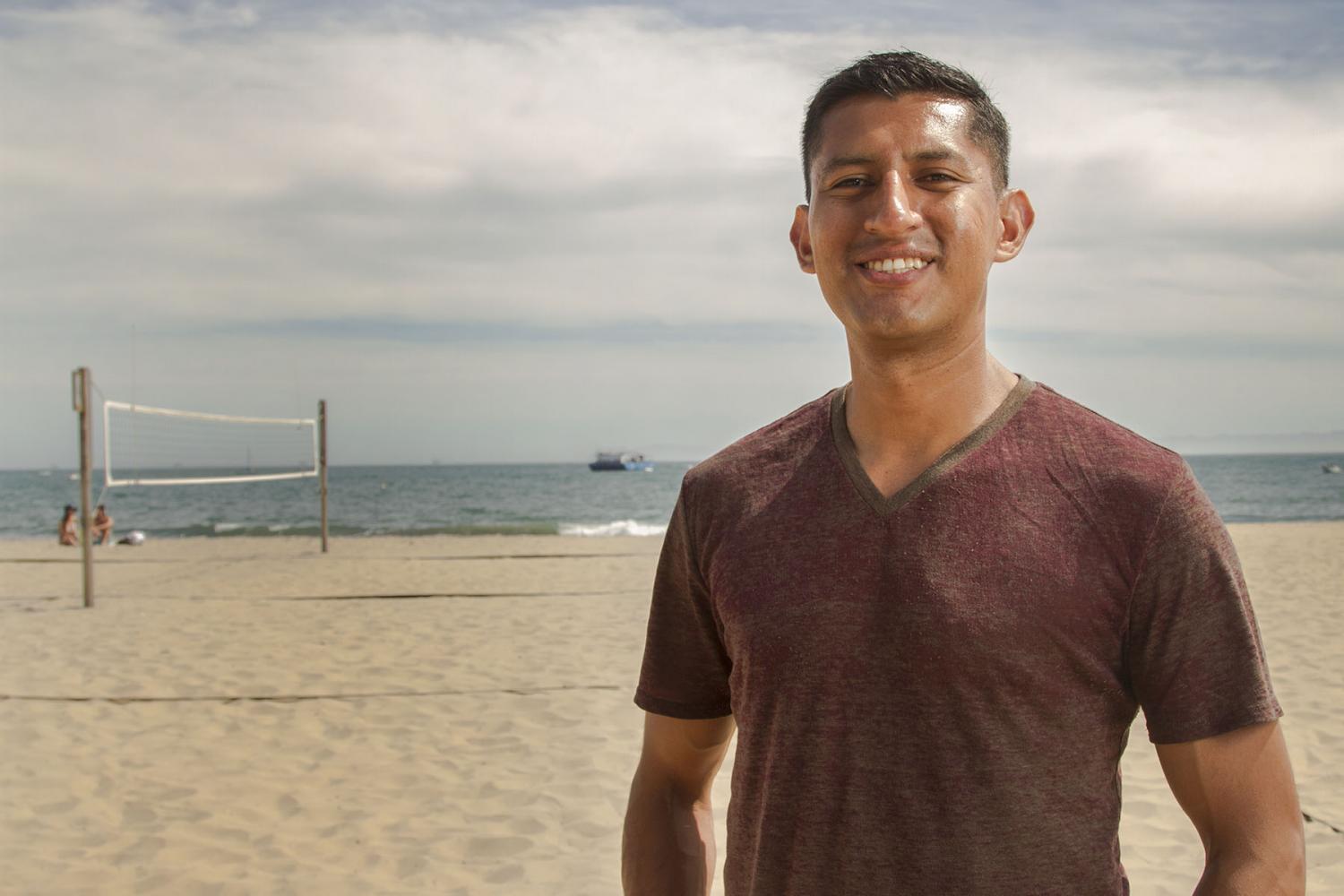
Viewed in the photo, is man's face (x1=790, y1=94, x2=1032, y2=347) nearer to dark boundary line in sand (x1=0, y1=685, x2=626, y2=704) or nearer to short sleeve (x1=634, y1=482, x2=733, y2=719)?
short sleeve (x1=634, y1=482, x2=733, y2=719)

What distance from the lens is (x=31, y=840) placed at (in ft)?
14.0

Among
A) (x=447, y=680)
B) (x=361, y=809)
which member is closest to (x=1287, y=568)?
(x=447, y=680)

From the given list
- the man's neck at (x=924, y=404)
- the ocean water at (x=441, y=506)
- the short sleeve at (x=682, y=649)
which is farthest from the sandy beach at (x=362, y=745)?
the ocean water at (x=441, y=506)

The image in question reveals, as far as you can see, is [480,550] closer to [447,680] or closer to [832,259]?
[447,680]

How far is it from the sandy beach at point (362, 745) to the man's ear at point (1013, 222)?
3.06m

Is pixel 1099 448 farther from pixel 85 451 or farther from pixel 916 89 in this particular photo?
pixel 85 451

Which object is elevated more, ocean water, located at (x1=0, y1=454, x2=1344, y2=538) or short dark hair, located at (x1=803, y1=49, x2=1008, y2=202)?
short dark hair, located at (x1=803, y1=49, x2=1008, y2=202)

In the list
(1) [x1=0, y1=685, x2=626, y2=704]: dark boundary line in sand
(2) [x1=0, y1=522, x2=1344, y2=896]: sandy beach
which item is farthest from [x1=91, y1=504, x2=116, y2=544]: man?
(1) [x1=0, y1=685, x2=626, y2=704]: dark boundary line in sand

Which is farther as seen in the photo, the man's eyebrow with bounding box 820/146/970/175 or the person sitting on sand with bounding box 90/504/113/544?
the person sitting on sand with bounding box 90/504/113/544

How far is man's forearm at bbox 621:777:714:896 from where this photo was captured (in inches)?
56.1

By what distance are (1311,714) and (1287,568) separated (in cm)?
790

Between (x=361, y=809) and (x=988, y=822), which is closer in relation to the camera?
(x=988, y=822)

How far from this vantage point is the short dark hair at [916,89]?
4.24 ft

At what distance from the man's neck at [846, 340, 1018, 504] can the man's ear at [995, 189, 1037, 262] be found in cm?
16
